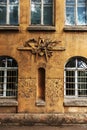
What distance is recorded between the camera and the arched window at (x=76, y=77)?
17906mm

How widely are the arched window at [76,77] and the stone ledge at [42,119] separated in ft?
4.14

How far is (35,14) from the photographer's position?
1823cm

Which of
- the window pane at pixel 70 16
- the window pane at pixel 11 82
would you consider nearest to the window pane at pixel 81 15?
the window pane at pixel 70 16

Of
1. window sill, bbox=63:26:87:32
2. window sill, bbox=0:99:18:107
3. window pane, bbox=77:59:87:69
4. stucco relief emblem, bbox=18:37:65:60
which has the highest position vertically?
window sill, bbox=63:26:87:32

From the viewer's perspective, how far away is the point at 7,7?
→ 59.8ft

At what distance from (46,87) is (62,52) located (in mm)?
1850

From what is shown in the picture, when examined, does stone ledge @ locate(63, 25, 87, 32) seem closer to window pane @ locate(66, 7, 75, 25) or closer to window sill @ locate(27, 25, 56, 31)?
window pane @ locate(66, 7, 75, 25)

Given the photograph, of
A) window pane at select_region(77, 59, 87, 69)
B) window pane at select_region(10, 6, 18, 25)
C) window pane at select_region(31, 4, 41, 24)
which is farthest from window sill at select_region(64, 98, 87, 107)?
window pane at select_region(10, 6, 18, 25)

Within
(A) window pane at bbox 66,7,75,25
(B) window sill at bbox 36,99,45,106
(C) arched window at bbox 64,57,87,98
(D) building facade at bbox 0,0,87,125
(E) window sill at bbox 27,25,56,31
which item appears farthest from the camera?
(A) window pane at bbox 66,7,75,25

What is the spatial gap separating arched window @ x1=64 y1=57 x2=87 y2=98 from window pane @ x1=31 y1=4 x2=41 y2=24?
2.57 metres

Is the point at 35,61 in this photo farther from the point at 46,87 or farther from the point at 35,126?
the point at 35,126

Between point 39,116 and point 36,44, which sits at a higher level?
point 36,44

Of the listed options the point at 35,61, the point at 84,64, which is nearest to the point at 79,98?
the point at 84,64

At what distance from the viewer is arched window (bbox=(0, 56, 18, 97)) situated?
707 inches
